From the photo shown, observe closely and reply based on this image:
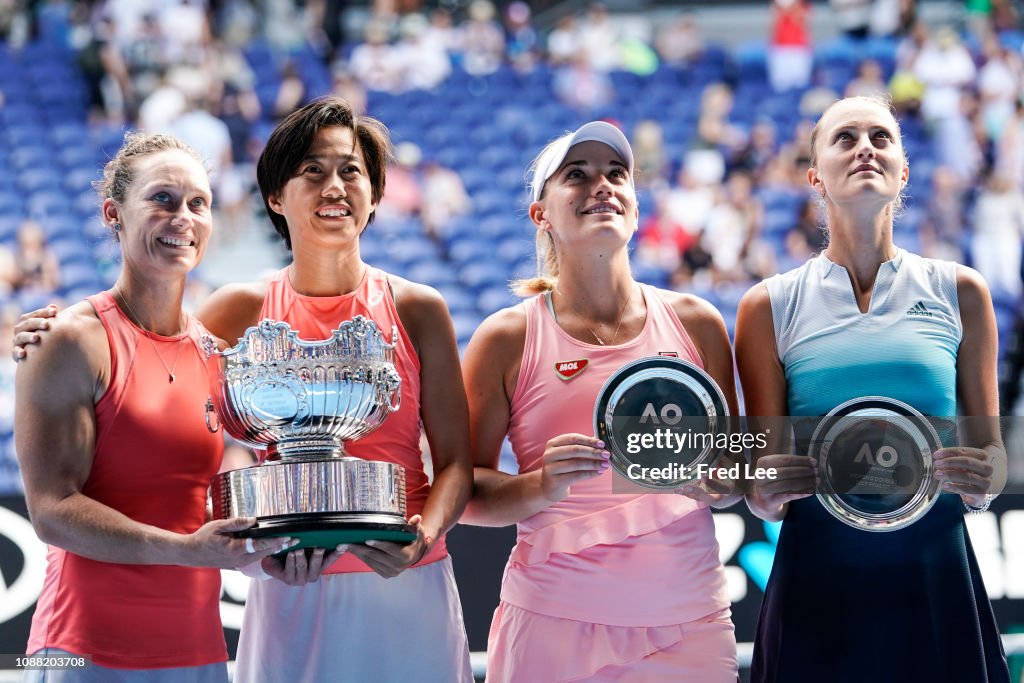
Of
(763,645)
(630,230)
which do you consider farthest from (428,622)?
(630,230)

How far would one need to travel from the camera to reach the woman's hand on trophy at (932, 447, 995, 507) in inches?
80.4

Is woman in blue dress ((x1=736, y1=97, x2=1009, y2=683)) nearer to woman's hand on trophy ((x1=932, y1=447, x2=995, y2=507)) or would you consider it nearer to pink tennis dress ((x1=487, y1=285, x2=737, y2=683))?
woman's hand on trophy ((x1=932, y1=447, x2=995, y2=507))

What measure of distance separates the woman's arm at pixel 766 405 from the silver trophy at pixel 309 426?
0.66 meters

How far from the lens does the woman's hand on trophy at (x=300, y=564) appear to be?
6.44 feet

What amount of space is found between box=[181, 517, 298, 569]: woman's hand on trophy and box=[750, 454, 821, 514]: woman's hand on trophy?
0.85 meters

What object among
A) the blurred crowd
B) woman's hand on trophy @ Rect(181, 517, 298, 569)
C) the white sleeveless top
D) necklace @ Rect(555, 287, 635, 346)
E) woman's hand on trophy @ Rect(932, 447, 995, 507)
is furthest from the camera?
the blurred crowd

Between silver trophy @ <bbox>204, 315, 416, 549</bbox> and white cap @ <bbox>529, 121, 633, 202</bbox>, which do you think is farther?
white cap @ <bbox>529, 121, 633, 202</bbox>

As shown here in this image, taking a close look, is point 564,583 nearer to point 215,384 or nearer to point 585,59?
point 215,384

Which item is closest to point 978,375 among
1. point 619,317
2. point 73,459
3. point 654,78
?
point 619,317

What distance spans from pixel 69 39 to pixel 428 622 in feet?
31.7

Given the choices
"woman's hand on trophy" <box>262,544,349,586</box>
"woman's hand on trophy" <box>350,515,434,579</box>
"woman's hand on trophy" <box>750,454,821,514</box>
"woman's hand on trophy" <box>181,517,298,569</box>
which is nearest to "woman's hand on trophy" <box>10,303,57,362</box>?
"woman's hand on trophy" <box>181,517,298,569</box>

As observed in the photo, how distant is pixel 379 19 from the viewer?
1057 centimetres

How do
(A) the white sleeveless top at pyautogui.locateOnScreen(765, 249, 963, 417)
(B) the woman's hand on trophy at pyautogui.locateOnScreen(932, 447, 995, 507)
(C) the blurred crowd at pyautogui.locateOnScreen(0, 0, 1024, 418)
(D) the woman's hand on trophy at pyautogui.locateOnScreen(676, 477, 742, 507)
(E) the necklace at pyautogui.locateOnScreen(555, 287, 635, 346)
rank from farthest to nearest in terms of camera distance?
(C) the blurred crowd at pyautogui.locateOnScreen(0, 0, 1024, 418) < (E) the necklace at pyautogui.locateOnScreen(555, 287, 635, 346) < (A) the white sleeveless top at pyautogui.locateOnScreen(765, 249, 963, 417) < (D) the woman's hand on trophy at pyautogui.locateOnScreen(676, 477, 742, 507) < (B) the woman's hand on trophy at pyautogui.locateOnScreen(932, 447, 995, 507)

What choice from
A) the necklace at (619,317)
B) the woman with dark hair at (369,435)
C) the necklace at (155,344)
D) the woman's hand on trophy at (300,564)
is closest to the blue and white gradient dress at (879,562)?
the necklace at (619,317)
